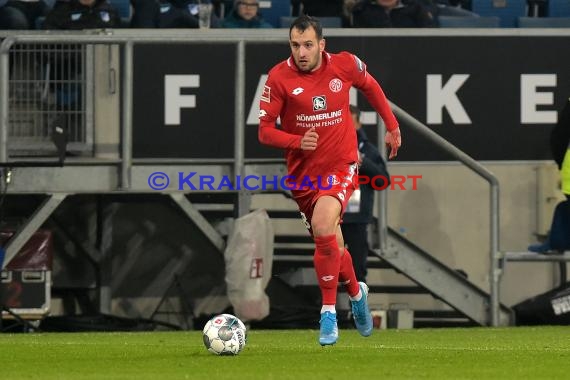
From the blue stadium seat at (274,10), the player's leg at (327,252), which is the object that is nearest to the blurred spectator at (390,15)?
the blue stadium seat at (274,10)

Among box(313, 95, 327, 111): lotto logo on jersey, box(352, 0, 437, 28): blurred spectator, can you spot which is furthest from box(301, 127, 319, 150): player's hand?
box(352, 0, 437, 28): blurred spectator

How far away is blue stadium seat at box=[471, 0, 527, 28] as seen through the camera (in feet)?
57.6

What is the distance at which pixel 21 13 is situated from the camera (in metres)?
15.8

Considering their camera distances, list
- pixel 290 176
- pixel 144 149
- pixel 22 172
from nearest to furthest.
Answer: pixel 290 176 → pixel 22 172 → pixel 144 149

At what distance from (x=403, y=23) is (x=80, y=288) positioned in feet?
14.4

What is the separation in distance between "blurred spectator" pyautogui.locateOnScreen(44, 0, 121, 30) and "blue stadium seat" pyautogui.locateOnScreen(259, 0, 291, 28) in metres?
1.98

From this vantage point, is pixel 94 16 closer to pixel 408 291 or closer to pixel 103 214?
pixel 103 214

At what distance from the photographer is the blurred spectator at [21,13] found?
617 inches

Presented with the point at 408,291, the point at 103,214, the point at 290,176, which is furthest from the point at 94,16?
the point at 290,176

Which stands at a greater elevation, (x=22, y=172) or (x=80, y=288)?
(x=22, y=172)

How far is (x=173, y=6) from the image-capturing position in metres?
16.3

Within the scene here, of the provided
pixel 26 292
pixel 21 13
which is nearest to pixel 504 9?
pixel 21 13

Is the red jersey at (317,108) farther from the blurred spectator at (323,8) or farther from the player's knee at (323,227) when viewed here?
the blurred spectator at (323,8)

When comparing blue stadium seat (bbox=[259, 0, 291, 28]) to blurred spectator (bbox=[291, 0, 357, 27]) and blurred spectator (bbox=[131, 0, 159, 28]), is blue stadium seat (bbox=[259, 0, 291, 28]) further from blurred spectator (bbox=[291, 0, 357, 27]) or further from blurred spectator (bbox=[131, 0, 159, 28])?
blurred spectator (bbox=[131, 0, 159, 28])
